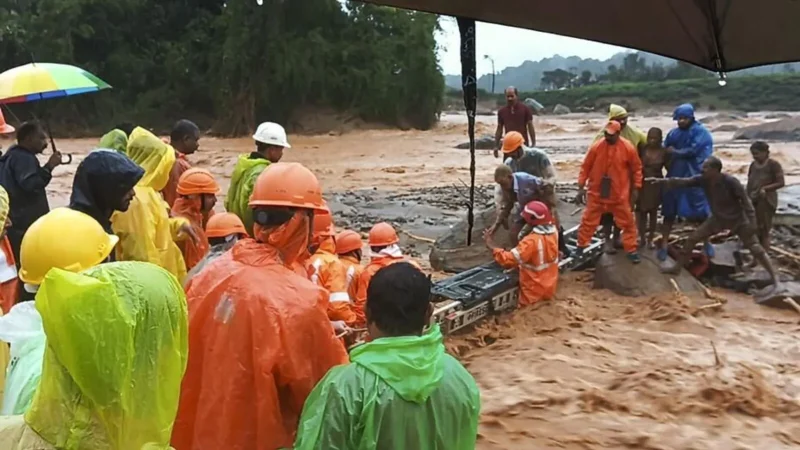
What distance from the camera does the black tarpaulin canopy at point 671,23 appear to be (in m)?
2.57

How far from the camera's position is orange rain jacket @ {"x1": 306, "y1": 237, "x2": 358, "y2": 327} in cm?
456

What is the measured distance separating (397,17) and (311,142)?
729 centimetres

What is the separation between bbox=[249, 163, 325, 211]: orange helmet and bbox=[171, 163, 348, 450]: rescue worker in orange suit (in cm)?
18

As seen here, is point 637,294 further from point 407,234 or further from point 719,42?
point 719,42

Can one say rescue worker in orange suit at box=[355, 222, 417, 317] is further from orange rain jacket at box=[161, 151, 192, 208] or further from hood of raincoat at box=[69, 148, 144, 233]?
hood of raincoat at box=[69, 148, 144, 233]

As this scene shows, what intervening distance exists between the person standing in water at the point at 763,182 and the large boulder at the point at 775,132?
16.7m

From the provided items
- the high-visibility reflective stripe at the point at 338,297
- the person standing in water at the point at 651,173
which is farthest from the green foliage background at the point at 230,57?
the high-visibility reflective stripe at the point at 338,297

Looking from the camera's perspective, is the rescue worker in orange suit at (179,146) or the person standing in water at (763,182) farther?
the person standing in water at (763,182)

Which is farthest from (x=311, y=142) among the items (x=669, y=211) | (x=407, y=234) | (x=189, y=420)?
(x=189, y=420)

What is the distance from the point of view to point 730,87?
39.0 meters

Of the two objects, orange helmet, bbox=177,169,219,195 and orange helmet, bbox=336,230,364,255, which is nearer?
orange helmet, bbox=177,169,219,195

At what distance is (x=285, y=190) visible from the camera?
9.13 feet

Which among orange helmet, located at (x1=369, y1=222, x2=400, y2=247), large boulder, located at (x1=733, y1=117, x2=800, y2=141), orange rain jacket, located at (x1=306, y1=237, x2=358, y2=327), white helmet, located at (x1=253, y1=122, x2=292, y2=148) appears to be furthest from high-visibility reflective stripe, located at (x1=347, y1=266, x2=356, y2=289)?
large boulder, located at (x1=733, y1=117, x2=800, y2=141)

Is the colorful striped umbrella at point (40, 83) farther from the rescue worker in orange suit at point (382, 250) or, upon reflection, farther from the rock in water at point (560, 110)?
the rock in water at point (560, 110)
